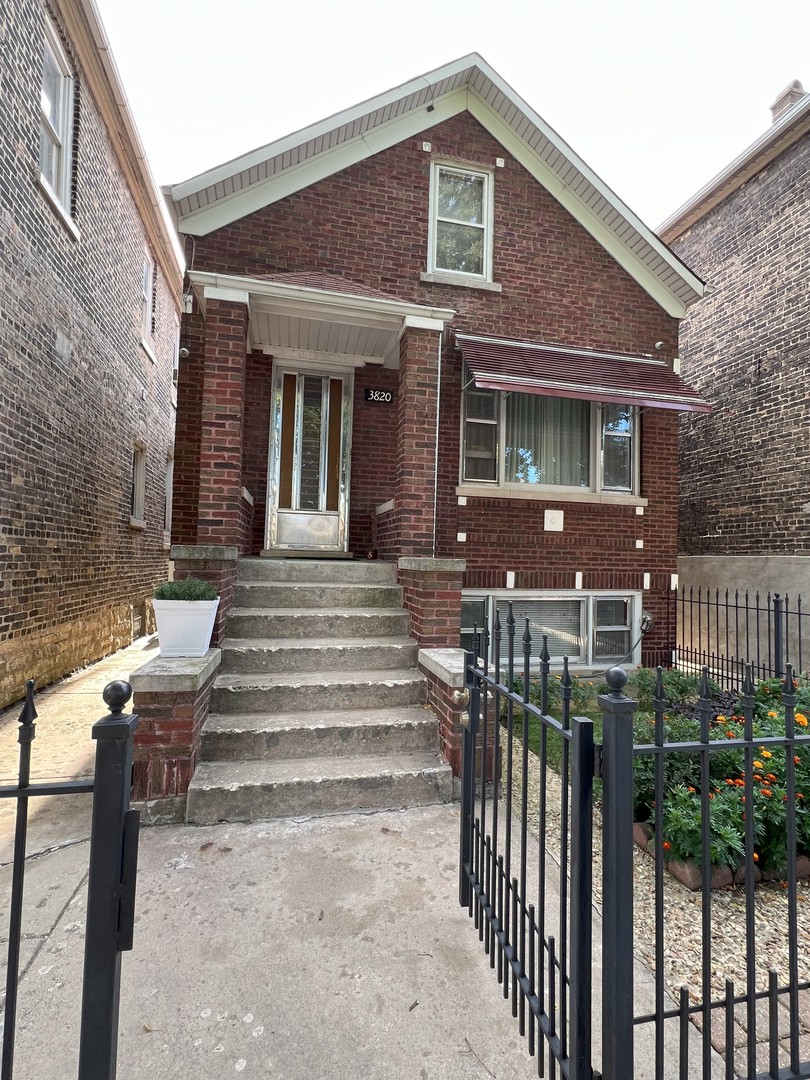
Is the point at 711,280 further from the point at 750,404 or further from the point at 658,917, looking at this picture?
the point at 658,917

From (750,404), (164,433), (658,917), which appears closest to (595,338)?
(750,404)

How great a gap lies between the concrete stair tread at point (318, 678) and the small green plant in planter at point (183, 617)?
42 cm

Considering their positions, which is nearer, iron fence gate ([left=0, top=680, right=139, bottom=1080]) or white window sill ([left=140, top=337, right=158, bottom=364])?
iron fence gate ([left=0, top=680, right=139, bottom=1080])

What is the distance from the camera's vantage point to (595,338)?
726 cm

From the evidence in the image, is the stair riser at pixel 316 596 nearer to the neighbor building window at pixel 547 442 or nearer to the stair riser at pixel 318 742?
the stair riser at pixel 318 742

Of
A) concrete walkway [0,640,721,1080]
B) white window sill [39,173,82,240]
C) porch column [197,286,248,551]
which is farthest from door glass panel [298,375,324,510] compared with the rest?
concrete walkway [0,640,721,1080]

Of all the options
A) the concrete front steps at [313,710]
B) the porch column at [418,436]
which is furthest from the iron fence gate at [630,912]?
the porch column at [418,436]

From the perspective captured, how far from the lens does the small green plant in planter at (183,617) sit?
12.7 feet

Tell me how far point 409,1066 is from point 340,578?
4.10 m

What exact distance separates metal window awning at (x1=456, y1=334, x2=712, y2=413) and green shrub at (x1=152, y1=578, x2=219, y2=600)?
379cm

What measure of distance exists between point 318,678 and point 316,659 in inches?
8.7

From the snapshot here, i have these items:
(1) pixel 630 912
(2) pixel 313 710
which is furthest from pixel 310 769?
(1) pixel 630 912

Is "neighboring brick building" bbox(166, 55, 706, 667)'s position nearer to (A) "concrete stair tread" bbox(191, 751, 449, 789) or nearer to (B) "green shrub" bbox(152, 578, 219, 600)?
(B) "green shrub" bbox(152, 578, 219, 600)

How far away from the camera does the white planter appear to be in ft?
12.7
